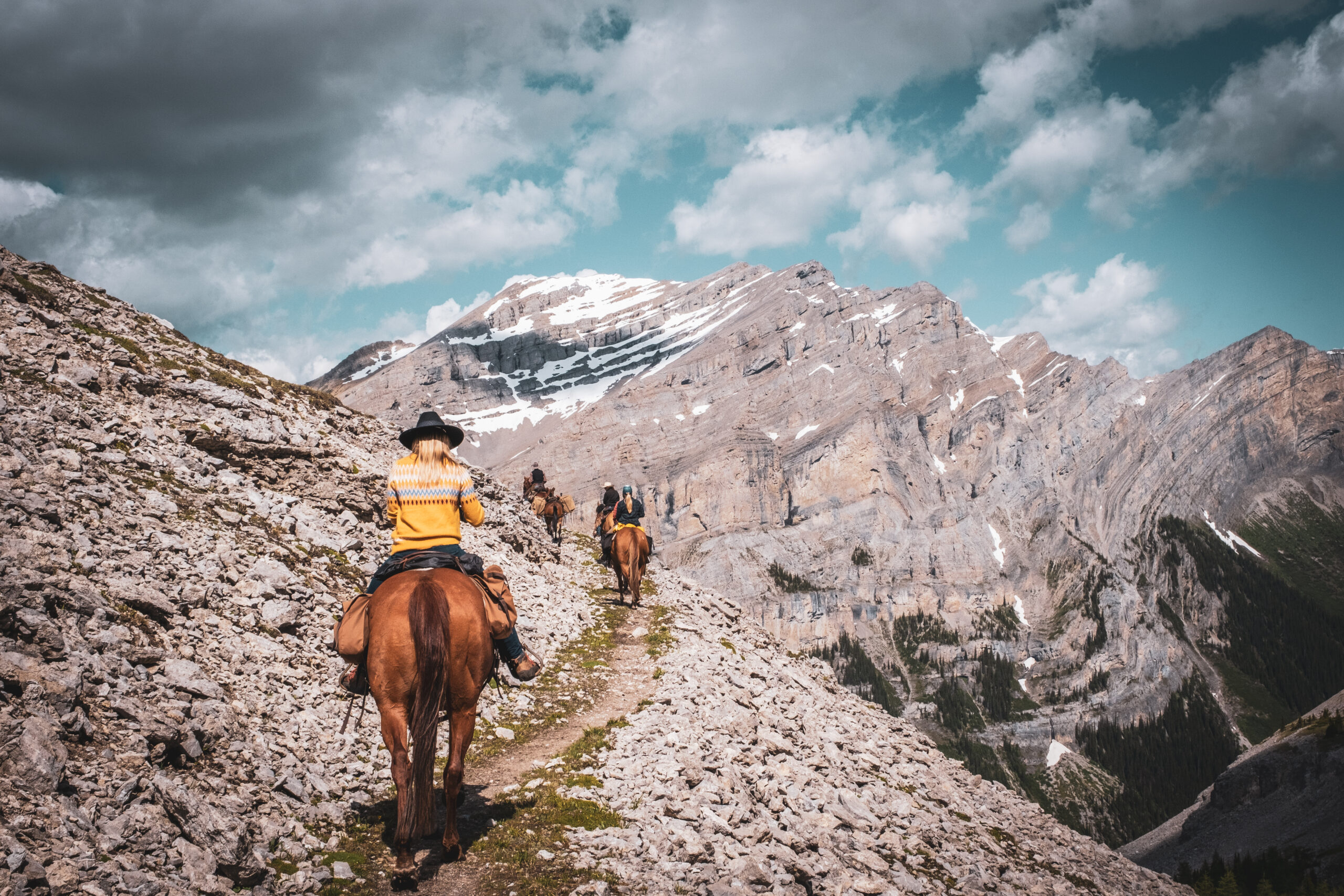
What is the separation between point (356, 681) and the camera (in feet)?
29.3

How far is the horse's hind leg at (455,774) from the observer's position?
855cm

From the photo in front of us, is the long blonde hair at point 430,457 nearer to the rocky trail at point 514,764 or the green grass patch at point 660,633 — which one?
the rocky trail at point 514,764

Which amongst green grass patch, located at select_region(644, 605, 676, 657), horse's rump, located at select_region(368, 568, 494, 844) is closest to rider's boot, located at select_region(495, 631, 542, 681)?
horse's rump, located at select_region(368, 568, 494, 844)

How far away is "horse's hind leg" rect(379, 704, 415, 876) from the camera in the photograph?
25.7 ft

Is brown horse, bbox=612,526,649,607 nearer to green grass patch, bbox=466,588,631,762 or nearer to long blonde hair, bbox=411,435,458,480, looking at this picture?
green grass patch, bbox=466,588,631,762

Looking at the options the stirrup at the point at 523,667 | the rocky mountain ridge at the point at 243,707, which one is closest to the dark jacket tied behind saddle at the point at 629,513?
the rocky mountain ridge at the point at 243,707

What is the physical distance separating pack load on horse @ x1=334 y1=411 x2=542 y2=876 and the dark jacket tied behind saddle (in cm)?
1714

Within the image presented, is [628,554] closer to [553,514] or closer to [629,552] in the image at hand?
[629,552]

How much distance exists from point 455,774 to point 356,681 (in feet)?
5.68

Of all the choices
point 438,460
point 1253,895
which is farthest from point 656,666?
point 1253,895

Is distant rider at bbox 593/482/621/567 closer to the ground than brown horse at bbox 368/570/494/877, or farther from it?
farther from it

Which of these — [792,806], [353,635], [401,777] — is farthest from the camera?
[792,806]

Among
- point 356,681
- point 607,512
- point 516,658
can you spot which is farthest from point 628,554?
point 356,681

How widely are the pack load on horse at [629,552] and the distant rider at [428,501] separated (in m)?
15.8
